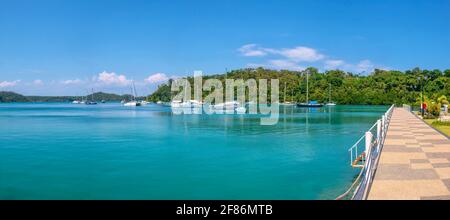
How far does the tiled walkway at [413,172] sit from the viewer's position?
8891 millimetres

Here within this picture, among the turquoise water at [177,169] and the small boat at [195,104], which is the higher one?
the small boat at [195,104]

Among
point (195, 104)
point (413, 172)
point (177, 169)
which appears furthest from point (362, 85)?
point (413, 172)

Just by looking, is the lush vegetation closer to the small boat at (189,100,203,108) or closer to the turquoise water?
the small boat at (189,100,203,108)

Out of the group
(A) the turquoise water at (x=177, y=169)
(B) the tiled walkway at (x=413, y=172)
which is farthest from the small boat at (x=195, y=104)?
(B) the tiled walkway at (x=413, y=172)

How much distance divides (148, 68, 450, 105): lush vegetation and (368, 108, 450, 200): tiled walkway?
3428 inches

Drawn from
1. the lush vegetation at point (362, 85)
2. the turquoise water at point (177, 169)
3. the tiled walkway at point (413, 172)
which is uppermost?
the lush vegetation at point (362, 85)

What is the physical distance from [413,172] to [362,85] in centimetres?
12073

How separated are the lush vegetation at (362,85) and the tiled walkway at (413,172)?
286 ft

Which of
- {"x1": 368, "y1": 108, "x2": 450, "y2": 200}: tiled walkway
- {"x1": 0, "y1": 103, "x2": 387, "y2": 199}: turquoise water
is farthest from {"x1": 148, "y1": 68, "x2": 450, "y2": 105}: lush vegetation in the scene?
{"x1": 368, "y1": 108, "x2": 450, "y2": 200}: tiled walkway

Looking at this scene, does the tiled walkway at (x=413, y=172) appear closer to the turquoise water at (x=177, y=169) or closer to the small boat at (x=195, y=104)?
the turquoise water at (x=177, y=169)

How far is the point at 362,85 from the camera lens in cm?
12538
